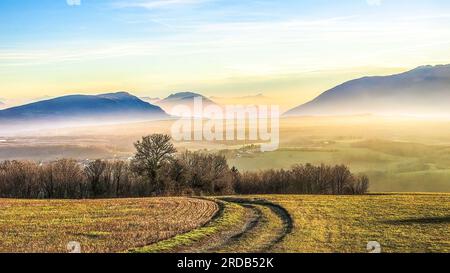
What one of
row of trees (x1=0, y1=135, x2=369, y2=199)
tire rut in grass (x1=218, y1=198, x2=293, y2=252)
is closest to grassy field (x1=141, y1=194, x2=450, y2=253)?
tire rut in grass (x1=218, y1=198, x2=293, y2=252)

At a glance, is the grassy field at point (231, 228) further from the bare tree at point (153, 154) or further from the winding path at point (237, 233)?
the bare tree at point (153, 154)

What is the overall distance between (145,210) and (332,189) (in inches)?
1183

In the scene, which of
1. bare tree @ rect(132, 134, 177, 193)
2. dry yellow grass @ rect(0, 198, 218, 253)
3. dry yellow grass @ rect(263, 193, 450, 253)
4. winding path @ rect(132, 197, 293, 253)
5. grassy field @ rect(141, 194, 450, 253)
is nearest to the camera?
winding path @ rect(132, 197, 293, 253)

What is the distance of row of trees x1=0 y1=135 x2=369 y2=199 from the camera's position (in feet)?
169

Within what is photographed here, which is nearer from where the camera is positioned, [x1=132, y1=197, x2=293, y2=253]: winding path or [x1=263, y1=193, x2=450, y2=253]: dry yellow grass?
[x1=132, y1=197, x2=293, y2=253]: winding path

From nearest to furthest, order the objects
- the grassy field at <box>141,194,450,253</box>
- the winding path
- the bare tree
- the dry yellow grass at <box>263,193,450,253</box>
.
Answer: the winding path, the grassy field at <box>141,194,450,253</box>, the dry yellow grass at <box>263,193,450,253</box>, the bare tree

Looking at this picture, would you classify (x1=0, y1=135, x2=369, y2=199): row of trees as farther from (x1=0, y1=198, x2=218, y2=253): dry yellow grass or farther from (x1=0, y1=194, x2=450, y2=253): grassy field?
(x1=0, y1=194, x2=450, y2=253): grassy field

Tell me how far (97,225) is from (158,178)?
30.3 m

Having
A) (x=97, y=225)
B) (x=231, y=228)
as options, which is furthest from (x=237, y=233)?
(x=97, y=225)

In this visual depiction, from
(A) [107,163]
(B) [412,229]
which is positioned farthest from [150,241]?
(A) [107,163]
